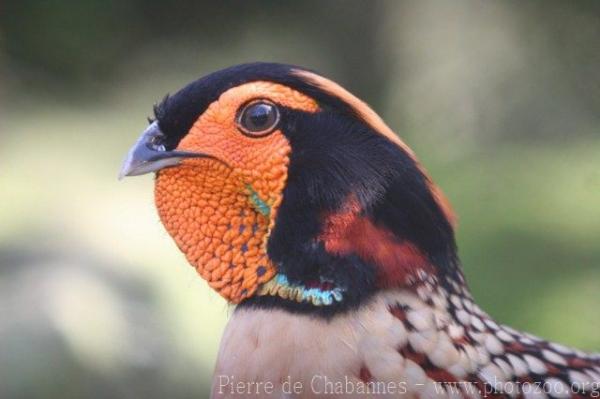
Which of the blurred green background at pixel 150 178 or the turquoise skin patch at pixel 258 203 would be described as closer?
the turquoise skin patch at pixel 258 203

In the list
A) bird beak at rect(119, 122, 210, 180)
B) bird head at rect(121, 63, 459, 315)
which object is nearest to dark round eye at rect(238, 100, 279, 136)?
bird head at rect(121, 63, 459, 315)

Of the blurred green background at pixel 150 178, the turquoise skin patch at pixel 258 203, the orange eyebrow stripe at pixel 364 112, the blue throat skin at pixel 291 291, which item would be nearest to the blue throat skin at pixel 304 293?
the blue throat skin at pixel 291 291

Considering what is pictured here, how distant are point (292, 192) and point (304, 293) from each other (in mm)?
177

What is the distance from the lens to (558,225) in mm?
4824

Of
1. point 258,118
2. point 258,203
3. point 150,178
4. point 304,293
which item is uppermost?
point 150,178

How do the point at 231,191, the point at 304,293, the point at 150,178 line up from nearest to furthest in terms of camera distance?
the point at 304,293
the point at 231,191
the point at 150,178

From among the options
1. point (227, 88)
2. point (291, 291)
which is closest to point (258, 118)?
point (227, 88)

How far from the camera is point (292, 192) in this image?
1.70 metres

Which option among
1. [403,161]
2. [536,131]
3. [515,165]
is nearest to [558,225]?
[515,165]

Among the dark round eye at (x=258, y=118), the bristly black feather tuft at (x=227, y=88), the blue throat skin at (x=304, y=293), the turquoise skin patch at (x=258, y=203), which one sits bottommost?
the blue throat skin at (x=304, y=293)

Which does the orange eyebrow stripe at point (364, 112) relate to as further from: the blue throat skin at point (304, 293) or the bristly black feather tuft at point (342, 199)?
the blue throat skin at point (304, 293)

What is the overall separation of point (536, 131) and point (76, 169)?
2.64m

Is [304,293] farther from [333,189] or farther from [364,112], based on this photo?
[364,112]

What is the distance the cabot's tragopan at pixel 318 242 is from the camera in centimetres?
164
